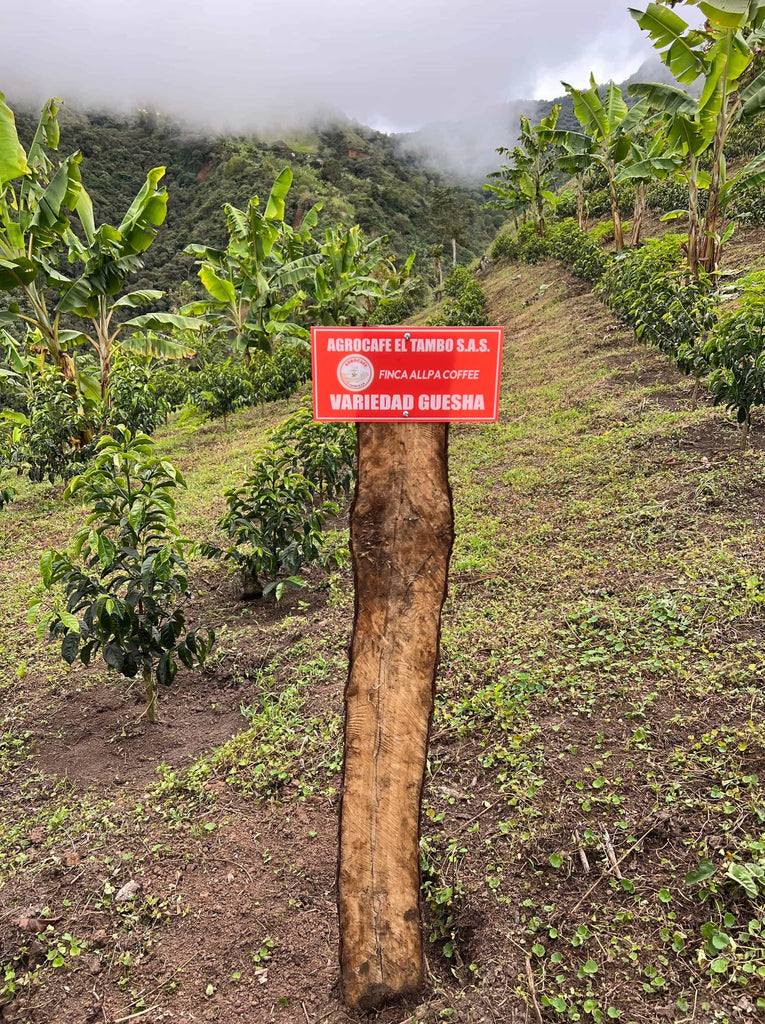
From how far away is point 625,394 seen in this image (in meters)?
7.15

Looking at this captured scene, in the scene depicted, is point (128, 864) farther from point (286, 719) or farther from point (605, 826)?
point (605, 826)

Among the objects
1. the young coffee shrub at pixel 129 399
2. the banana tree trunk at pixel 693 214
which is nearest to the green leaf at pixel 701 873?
the banana tree trunk at pixel 693 214

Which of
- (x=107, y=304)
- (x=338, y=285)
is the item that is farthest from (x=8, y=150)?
(x=338, y=285)

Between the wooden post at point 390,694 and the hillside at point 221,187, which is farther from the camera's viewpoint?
the hillside at point 221,187

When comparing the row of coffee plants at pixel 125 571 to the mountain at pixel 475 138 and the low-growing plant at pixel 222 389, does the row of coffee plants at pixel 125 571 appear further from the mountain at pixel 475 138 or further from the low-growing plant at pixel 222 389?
the mountain at pixel 475 138

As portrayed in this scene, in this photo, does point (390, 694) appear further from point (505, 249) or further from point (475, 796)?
point (505, 249)

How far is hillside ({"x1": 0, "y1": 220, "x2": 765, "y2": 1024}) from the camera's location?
5.74ft

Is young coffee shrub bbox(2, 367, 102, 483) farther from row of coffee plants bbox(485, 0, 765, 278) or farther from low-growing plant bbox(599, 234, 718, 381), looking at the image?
row of coffee plants bbox(485, 0, 765, 278)

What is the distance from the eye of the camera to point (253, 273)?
10.9 metres

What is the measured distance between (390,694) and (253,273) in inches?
425

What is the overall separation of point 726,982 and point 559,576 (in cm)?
246

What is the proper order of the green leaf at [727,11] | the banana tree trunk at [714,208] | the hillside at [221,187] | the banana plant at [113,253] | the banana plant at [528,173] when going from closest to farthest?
1. the green leaf at [727,11]
2. the banana plant at [113,253]
3. the banana tree trunk at [714,208]
4. the banana plant at [528,173]
5. the hillside at [221,187]

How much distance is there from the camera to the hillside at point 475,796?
175 centimetres

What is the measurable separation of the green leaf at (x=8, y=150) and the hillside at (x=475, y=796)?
4.26 meters
